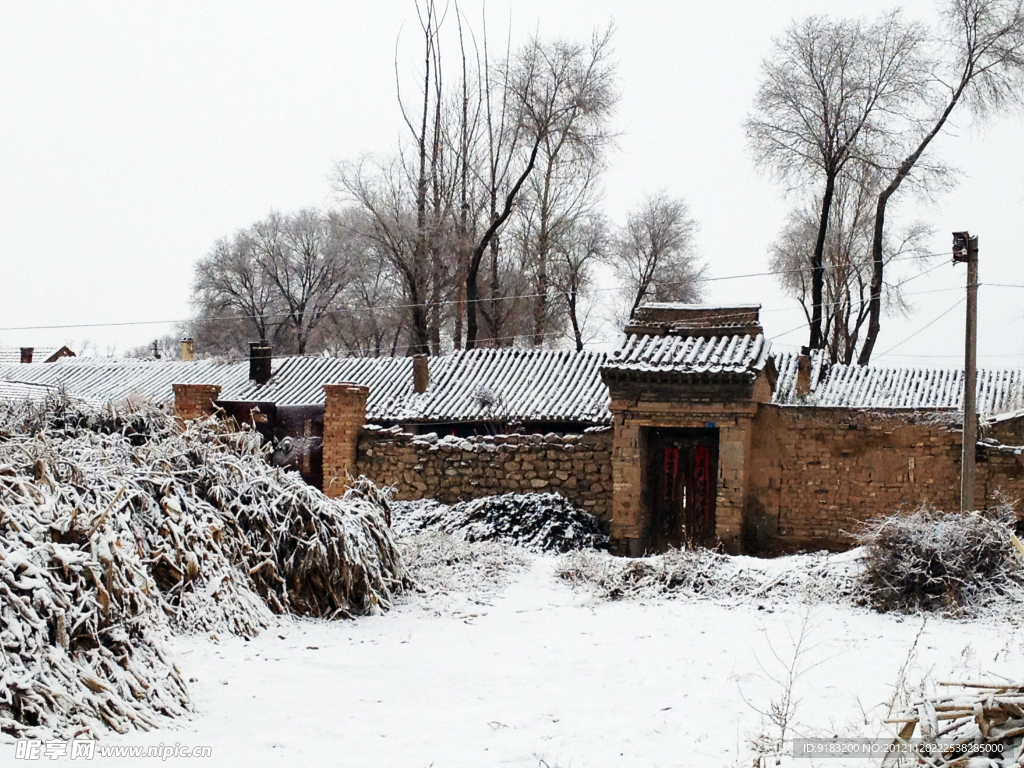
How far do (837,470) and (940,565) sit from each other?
204 inches

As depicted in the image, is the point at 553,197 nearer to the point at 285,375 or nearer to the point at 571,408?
the point at 285,375

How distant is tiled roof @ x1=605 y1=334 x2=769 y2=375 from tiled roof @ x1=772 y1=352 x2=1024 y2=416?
8.32ft

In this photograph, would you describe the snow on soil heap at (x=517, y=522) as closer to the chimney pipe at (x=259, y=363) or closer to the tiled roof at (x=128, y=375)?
the chimney pipe at (x=259, y=363)

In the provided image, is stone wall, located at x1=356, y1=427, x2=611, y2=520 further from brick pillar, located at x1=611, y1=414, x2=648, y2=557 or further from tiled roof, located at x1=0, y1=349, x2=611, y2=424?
tiled roof, located at x1=0, y1=349, x2=611, y2=424

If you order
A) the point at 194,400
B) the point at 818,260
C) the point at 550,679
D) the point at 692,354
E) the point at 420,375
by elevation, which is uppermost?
the point at 818,260

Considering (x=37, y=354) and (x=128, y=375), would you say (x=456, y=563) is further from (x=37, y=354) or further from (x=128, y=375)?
(x=37, y=354)

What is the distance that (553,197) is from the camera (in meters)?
35.8

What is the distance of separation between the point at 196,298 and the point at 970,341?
138 ft

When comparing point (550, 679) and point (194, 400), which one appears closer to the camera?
point (550, 679)

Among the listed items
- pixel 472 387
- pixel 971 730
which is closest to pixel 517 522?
pixel 472 387

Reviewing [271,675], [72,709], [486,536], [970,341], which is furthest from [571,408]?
[72,709]

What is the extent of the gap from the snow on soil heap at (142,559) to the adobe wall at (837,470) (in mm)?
6742

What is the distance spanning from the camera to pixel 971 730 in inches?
180

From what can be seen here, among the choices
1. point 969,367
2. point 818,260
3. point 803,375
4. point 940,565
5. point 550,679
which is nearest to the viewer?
point 550,679
